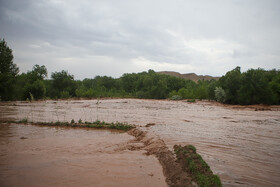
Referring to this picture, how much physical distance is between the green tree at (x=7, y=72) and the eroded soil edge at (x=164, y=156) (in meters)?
31.1

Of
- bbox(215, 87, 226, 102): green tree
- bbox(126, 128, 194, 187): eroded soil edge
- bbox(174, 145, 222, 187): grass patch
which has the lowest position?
bbox(126, 128, 194, 187): eroded soil edge

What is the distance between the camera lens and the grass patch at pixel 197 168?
3006 mm

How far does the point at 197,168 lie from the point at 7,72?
3799 centimetres

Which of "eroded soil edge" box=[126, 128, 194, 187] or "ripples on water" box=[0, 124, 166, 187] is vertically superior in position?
"eroded soil edge" box=[126, 128, 194, 187]

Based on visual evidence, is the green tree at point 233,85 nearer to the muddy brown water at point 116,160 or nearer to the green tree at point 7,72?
the muddy brown water at point 116,160

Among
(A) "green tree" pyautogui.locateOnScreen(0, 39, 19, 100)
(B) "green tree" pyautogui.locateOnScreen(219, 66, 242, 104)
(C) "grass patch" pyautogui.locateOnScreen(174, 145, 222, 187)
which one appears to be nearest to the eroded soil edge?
(C) "grass patch" pyautogui.locateOnScreen(174, 145, 222, 187)

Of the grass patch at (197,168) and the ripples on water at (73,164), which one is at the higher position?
the grass patch at (197,168)

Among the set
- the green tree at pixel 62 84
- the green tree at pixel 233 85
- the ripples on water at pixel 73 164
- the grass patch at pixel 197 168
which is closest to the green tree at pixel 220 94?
the green tree at pixel 233 85

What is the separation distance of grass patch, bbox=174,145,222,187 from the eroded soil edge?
0.13 metres

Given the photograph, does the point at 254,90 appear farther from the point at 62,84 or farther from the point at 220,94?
the point at 62,84

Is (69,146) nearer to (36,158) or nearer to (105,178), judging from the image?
(36,158)

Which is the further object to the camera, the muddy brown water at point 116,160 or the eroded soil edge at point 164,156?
the muddy brown water at point 116,160

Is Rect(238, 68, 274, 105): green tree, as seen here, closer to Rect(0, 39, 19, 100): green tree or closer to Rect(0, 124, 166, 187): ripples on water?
Rect(0, 124, 166, 187): ripples on water

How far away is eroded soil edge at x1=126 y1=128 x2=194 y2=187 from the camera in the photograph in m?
3.34
